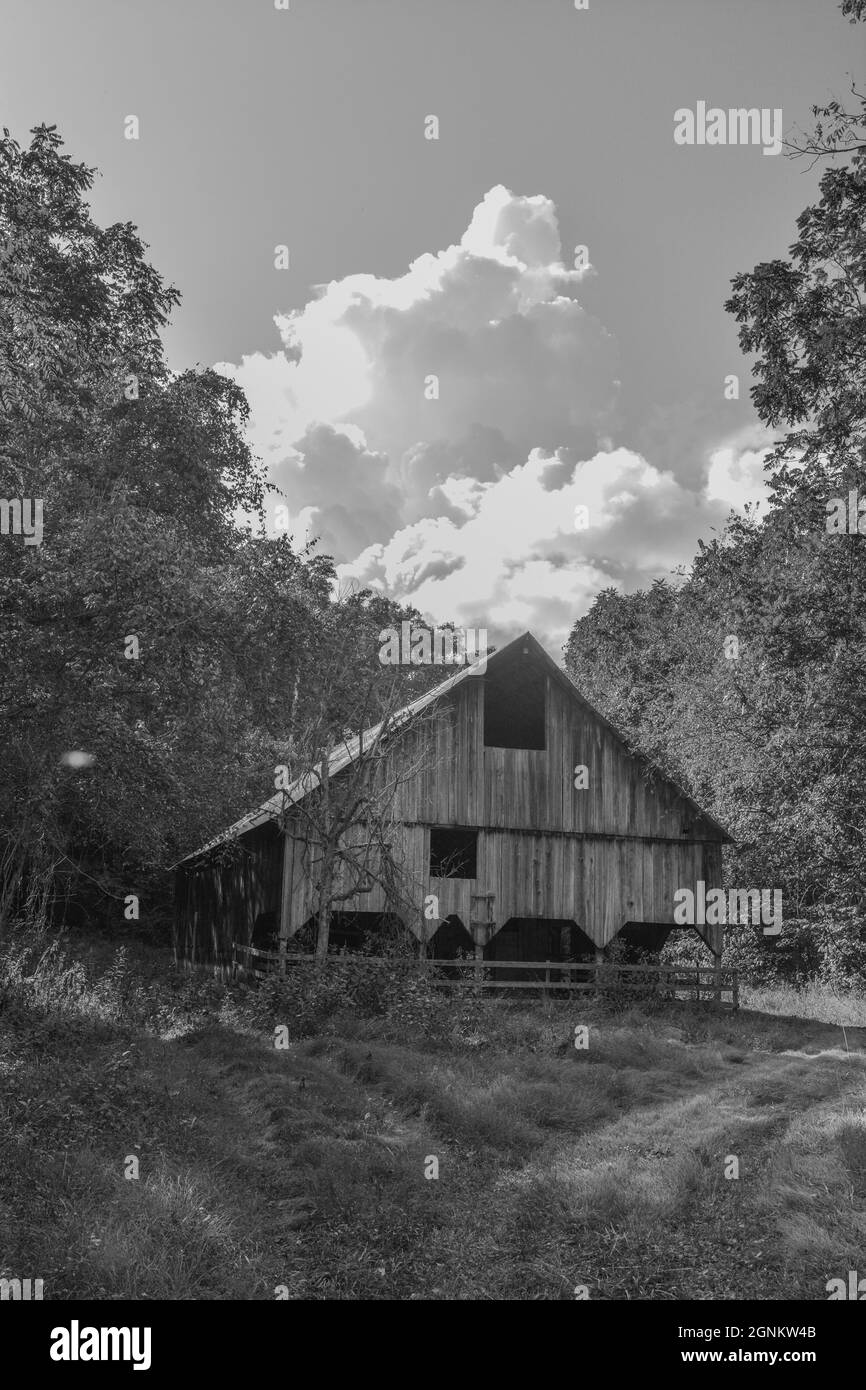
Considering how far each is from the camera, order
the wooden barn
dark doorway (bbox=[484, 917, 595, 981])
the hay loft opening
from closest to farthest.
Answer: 1. the wooden barn
2. the hay loft opening
3. dark doorway (bbox=[484, 917, 595, 981])

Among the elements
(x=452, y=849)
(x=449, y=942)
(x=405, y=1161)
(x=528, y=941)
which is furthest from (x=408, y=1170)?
(x=528, y=941)

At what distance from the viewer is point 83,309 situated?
490 inches

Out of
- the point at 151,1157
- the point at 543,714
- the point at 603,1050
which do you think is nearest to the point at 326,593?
the point at 543,714

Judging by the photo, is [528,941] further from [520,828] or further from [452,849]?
[520,828]

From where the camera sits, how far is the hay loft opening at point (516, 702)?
22641 millimetres

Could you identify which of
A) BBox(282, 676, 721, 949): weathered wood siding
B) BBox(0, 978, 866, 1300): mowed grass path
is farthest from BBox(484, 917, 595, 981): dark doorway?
BBox(0, 978, 866, 1300): mowed grass path

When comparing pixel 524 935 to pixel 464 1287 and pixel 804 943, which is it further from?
pixel 464 1287

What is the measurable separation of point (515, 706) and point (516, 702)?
158 millimetres

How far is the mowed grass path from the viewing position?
7.16 m

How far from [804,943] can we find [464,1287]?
94.4ft

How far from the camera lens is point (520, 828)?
71.2 feet

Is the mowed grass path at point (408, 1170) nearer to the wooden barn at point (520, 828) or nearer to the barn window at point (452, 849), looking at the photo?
the wooden barn at point (520, 828)

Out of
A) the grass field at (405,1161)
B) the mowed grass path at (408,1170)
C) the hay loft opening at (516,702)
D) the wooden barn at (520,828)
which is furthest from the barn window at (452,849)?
the mowed grass path at (408,1170)

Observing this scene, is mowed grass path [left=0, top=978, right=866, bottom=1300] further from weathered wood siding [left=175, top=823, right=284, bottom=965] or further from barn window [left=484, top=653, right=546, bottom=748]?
barn window [left=484, top=653, right=546, bottom=748]
